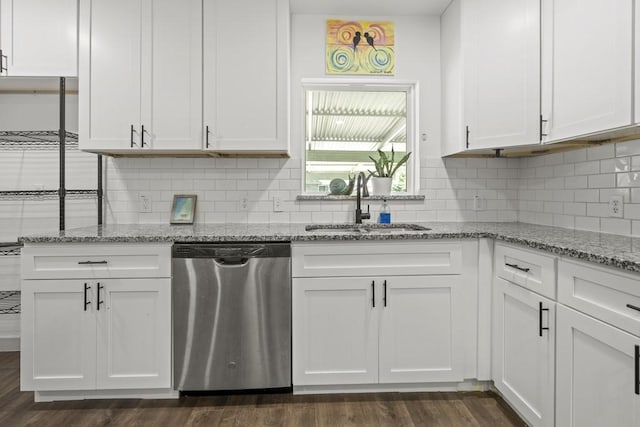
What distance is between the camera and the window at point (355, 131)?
2.83m

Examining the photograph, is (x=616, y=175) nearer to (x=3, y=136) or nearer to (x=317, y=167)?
(x=317, y=167)

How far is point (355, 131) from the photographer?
2977 millimetres

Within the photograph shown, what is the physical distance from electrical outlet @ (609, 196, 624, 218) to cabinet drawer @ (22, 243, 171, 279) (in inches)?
91.0

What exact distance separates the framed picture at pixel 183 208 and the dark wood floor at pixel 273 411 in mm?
1126

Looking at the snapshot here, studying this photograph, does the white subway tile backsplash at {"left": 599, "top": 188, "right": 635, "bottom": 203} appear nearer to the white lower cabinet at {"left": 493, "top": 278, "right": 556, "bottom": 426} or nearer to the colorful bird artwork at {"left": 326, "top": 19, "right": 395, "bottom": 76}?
the white lower cabinet at {"left": 493, "top": 278, "right": 556, "bottom": 426}

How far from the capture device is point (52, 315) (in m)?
1.97

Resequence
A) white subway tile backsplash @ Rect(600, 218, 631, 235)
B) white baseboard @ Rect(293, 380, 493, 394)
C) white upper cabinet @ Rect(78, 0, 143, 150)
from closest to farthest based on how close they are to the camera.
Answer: white subway tile backsplash @ Rect(600, 218, 631, 235) < white baseboard @ Rect(293, 380, 493, 394) < white upper cabinet @ Rect(78, 0, 143, 150)

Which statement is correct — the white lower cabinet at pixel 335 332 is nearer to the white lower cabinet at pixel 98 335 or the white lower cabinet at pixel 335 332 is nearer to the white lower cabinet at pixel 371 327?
the white lower cabinet at pixel 371 327

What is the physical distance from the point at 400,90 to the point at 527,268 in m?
1.65

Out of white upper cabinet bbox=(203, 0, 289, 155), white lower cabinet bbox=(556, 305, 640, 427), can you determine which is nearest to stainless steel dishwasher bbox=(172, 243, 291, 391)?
white upper cabinet bbox=(203, 0, 289, 155)

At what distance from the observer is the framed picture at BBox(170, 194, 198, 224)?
8.54ft

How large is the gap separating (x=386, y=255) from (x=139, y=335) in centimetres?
139

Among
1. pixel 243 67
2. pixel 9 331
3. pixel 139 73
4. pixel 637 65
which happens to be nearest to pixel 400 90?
pixel 243 67

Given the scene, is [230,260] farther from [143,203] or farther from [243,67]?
[243,67]
